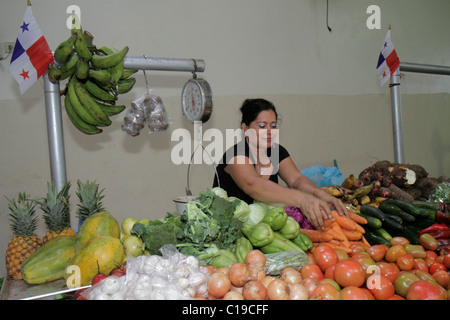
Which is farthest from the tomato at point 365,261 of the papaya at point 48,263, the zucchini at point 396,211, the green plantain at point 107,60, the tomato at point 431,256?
the green plantain at point 107,60

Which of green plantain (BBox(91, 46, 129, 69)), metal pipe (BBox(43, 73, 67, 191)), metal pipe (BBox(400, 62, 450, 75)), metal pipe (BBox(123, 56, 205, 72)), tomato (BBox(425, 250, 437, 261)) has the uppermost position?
metal pipe (BBox(400, 62, 450, 75))

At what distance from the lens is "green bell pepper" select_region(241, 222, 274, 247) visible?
1.51m

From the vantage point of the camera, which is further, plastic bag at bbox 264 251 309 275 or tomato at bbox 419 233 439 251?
tomato at bbox 419 233 439 251

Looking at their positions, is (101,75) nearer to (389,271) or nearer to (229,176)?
(229,176)

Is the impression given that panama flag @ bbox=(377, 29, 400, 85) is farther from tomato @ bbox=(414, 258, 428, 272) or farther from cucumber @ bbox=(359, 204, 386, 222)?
tomato @ bbox=(414, 258, 428, 272)

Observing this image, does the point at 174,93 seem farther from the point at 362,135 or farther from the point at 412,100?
the point at 412,100

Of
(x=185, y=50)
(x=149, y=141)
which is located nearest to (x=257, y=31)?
(x=185, y=50)

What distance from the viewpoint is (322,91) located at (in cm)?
480

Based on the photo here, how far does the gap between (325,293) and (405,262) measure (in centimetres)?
51

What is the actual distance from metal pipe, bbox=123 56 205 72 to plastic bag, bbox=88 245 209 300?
4.22 ft

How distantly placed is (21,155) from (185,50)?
1.89 m

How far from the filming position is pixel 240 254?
1.46 m

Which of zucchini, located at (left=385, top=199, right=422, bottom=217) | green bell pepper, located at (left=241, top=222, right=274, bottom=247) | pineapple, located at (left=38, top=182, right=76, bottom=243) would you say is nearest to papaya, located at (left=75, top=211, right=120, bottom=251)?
pineapple, located at (left=38, top=182, right=76, bottom=243)
